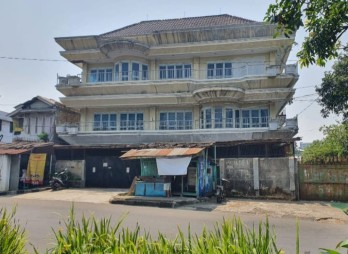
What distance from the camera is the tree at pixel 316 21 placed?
423cm

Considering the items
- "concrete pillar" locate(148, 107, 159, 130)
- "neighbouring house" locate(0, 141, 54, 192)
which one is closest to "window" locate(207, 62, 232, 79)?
"concrete pillar" locate(148, 107, 159, 130)

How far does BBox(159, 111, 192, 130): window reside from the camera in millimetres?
23547

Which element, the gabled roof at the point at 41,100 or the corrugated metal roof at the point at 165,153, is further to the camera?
the gabled roof at the point at 41,100

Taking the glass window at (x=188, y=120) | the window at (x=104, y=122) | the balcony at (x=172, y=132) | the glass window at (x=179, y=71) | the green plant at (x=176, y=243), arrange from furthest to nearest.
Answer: the window at (x=104, y=122)
the glass window at (x=179, y=71)
the glass window at (x=188, y=120)
the balcony at (x=172, y=132)
the green plant at (x=176, y=243)

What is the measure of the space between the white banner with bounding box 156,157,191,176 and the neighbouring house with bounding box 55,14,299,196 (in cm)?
243

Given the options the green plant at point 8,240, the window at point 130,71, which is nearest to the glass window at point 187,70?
the window at point 130,71

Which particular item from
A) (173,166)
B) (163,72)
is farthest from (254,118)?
(173,166)

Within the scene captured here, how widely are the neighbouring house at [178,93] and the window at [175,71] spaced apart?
0.09 metres

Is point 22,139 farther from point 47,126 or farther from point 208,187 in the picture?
point 208,187

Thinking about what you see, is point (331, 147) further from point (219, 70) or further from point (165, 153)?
point (219, 70)

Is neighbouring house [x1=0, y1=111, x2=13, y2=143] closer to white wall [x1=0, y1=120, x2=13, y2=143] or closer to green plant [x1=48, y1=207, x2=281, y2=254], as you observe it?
white wall [x1=0, y1=120, x2=13, y2=143]

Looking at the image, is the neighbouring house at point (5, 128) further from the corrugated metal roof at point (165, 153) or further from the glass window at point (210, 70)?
the corrugated metal roof at point (165, 153)

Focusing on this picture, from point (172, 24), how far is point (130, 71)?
6964 millimetres

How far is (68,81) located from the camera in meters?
24.4
